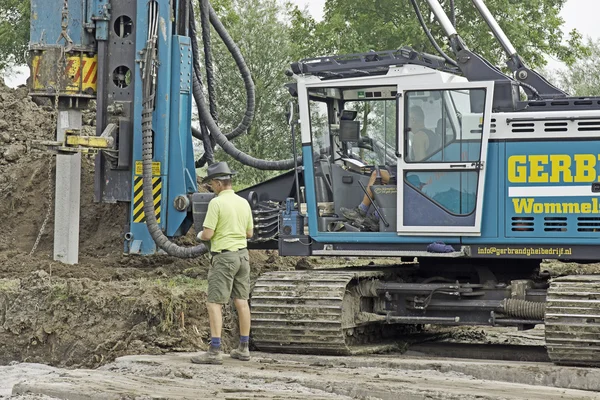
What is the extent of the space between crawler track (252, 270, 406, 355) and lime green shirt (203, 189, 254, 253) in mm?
796

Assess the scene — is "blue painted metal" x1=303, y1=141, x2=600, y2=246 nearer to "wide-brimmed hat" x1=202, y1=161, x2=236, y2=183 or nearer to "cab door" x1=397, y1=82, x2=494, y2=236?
"cab door" x1=397, y1=82, x2=494, y2=236

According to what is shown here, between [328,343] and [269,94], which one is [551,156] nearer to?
[328,343]

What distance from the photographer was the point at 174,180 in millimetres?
13836

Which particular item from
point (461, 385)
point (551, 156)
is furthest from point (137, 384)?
point (551, 156)

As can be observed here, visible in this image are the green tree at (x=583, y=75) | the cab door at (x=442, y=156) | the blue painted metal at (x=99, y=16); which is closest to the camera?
the cab door at (x=442, y=156)

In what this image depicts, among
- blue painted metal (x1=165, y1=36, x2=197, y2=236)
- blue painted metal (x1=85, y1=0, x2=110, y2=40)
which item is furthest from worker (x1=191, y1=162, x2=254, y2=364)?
blue painted metal (x1=85, y1=0, x2=110, y2=40)

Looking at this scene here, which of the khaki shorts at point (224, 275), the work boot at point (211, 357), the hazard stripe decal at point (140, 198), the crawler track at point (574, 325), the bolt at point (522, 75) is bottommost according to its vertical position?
the work boot at point (211, 357)

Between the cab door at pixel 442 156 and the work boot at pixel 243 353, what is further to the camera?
the cab door at pixel 442 156

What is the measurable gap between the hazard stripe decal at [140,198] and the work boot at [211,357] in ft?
10.1

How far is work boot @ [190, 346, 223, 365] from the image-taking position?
10969mm

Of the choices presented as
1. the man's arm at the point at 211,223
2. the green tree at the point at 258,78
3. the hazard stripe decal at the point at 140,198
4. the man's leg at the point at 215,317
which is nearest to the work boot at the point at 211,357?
the man's leg at the point at 215,317

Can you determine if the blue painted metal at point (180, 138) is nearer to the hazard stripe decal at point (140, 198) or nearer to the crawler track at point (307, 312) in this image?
the hazard stripe decal at point (140, 198)

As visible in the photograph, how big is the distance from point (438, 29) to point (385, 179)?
47.7 ft

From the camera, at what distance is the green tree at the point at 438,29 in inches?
1044
